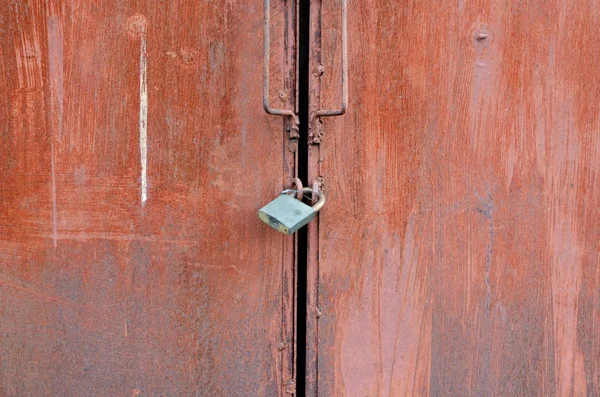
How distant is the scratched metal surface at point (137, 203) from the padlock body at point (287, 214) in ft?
0.31

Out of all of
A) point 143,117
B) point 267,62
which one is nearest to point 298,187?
point 267,62

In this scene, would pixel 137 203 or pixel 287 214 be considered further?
pixel 137 203

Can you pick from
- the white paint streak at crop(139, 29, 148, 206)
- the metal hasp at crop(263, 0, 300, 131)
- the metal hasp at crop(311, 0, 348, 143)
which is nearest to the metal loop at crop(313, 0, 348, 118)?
the metal hasp at crop(311, 0, 348, 143)

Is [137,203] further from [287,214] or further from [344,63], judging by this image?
[344,63]

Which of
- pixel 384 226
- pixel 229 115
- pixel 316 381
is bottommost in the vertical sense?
pixel 316 381

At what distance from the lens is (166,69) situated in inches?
30.4

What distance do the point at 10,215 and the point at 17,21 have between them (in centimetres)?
37

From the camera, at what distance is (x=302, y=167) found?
30.5 inches

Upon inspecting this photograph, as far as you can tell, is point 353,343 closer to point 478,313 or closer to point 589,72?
point 478,313

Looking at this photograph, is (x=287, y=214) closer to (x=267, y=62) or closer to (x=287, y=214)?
(x=287, y=214)

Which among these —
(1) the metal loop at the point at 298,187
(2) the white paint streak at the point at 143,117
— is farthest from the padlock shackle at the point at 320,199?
(2) the white paint streak at the point at 143,117

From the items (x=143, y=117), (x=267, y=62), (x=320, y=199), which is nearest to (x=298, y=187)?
(x=320, y=199)

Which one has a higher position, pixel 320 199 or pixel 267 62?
pixel 267 62

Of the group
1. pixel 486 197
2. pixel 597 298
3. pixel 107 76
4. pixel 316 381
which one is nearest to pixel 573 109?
pixel 486 197
